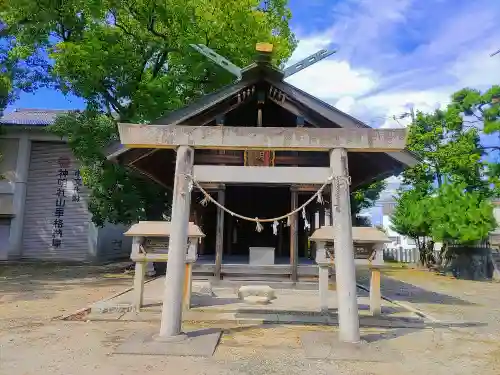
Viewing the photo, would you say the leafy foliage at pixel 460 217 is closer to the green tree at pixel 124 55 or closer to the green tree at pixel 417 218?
the green tree at pixel 417 218

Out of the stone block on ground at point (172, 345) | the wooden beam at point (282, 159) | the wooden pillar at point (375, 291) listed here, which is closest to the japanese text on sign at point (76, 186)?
the wooden beam at point (282, 159)

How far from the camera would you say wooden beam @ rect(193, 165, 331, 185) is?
6.86m

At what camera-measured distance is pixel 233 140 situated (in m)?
6.83

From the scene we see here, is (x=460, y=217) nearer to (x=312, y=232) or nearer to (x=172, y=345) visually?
(x=312, y=232)

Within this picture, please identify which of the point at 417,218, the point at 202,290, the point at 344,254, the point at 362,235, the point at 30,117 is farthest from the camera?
the point at 30,117

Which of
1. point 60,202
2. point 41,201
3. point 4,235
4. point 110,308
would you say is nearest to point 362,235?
point 110,308

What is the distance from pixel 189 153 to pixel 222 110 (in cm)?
464

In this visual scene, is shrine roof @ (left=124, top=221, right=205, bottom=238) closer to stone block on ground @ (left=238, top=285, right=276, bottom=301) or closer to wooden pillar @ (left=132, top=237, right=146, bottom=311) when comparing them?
wooden pillar @ (left=132, top=237, right=146, bottom=311)

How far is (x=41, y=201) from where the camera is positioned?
24719 mm

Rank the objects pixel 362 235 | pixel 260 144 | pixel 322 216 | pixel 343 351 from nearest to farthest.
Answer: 1. pixel 343 351
2. pixel 260 144
3. pixel 362 235
4. pixel 322 216

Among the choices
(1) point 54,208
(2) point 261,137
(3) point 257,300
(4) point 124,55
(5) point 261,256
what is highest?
(4) point 124,55

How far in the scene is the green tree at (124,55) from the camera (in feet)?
51.1

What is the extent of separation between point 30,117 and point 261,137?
25909mm

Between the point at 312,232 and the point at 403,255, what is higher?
the point at 312,232
